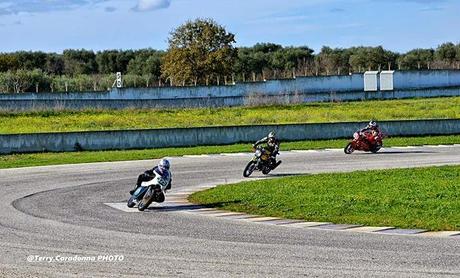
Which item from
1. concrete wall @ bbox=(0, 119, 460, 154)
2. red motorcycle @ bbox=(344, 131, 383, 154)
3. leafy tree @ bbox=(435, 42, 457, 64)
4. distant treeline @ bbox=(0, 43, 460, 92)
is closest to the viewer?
red motorcycle @ bbox=(344, 131, 383, 154)

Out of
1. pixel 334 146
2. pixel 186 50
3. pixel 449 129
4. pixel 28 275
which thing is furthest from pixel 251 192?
pixel 186 50

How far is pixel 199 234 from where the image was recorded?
17156mm

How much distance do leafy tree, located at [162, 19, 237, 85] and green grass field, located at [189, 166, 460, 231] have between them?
58007mm

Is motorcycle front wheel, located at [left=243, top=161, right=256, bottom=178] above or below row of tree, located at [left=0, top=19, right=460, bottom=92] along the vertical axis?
below

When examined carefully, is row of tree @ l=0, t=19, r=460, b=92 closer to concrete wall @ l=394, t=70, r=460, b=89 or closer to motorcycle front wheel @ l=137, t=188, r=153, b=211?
concrete wall @ l=394, t=70, r=460, b=89

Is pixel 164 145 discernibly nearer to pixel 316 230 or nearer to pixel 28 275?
pixel 316 230

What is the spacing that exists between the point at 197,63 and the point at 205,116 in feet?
102

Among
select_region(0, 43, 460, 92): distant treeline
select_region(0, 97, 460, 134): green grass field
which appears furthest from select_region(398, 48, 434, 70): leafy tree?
select_region(0, 97, 460, 134): green grass field

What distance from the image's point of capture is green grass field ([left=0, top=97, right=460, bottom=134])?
166 feet

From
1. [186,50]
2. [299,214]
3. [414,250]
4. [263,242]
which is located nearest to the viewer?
[414,250]

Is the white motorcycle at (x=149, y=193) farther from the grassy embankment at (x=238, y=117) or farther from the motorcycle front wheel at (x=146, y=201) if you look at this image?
the grassy embankment at (x=238, y=117)

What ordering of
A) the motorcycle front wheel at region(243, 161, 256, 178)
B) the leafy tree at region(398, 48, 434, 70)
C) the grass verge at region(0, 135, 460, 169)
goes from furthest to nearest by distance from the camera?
the leafy tree at region(398, 48, 434, 70) → the grass verge at region(0, 135, 460, 169) → the motorcycle front wheel at region(243, 161, 256, 178)

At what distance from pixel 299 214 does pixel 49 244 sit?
538 cm

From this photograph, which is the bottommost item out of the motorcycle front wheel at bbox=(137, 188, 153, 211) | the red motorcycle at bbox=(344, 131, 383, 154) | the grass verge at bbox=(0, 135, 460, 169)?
the grass verge at bbox=(0, 135, 460, 169)
